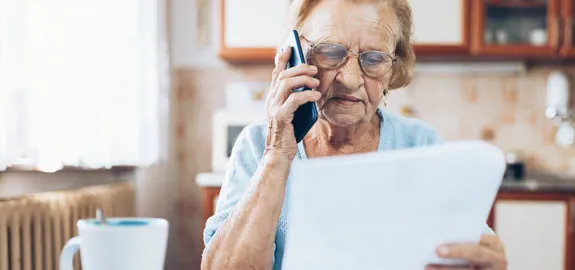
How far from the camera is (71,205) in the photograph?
1899mm

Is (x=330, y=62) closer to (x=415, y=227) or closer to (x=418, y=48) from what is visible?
(x=415, y=227)

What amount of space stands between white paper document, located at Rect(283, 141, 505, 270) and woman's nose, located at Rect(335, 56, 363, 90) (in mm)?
302

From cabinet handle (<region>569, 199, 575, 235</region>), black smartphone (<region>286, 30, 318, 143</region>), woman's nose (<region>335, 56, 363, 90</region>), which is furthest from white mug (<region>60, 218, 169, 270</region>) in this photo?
cabinet handle (<region>569, 199, 575, 235</region>)

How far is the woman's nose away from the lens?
899mm

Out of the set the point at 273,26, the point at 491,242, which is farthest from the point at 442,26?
the point at 491,242

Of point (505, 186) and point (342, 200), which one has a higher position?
point (342, 200)

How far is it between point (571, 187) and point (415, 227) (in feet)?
6.93

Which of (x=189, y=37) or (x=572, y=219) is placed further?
(x=189, y=37)

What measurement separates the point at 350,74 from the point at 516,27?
91.9 inches

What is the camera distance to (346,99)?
0.92 meters

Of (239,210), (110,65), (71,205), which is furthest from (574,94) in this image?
(239,210)

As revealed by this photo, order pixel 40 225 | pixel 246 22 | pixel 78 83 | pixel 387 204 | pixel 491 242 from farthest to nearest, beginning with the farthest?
pixel 246 22, pixel 78 83, pixel 40 225, pixel 491 242, pixel 387 204

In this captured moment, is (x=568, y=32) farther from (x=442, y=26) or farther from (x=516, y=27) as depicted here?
(x=442, y=26)

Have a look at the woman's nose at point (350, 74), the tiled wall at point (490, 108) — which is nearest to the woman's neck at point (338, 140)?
the woman's nose at point (350, 74)
